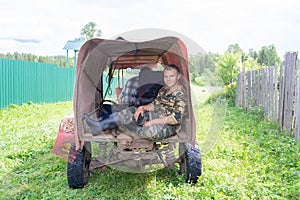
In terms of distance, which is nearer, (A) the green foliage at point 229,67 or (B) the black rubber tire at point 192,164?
(B) the black rubber tire at point 192,164

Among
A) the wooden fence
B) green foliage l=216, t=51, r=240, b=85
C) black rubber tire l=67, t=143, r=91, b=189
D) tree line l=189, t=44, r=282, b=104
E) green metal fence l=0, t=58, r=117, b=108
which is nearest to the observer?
black rubber tire l=67, t=143, r=91, b=189

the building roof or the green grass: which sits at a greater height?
the building roof

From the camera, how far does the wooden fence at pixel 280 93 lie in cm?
664

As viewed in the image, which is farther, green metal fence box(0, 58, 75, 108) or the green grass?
green metal fence box(0, 58, 75, 108)

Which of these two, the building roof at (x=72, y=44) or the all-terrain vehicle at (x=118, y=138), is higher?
the building roof at (x=72, y=44)

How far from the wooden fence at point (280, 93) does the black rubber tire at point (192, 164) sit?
307 cm

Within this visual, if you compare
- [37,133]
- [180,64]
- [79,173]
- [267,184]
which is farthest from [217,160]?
[37,133]

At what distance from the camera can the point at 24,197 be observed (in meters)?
3.98

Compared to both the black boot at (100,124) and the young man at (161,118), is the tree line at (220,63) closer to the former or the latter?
the young man at (161,118)

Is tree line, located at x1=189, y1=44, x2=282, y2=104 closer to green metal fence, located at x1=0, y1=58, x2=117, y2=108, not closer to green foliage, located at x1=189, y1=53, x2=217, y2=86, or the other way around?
green foliage, located at x1=189, y1=53, x2=217, y2=86

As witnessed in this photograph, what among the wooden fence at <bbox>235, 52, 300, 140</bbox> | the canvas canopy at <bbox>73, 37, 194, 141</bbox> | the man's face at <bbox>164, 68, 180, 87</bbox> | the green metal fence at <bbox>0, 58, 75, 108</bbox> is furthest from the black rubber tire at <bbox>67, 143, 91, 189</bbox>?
the green metal fence at <bbox>0, 58, 75, 108</bbox>

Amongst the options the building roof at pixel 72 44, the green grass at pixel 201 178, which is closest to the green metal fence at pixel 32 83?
the green grass at pixel 201 178

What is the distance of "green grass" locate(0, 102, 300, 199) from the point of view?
13.0 ft

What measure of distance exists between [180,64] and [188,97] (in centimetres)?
57
